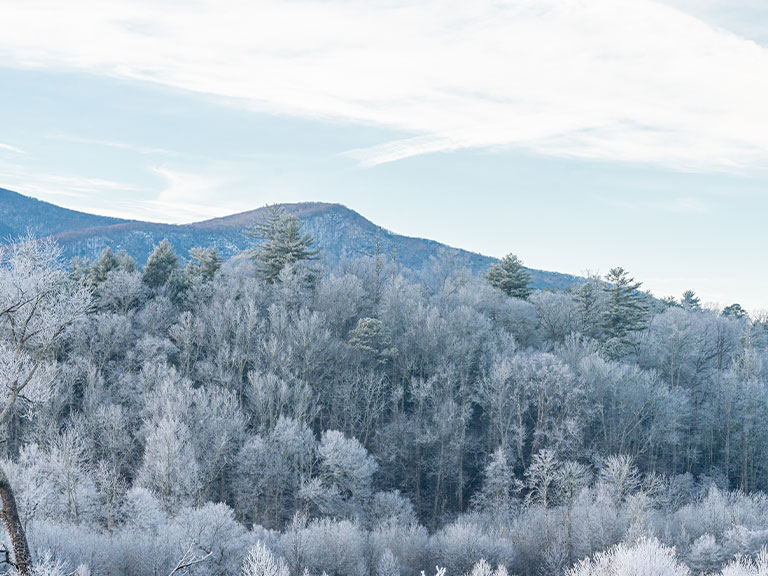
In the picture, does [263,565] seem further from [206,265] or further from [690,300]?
[690,300]

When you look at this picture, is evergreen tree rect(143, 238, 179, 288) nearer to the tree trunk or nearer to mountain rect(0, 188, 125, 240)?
the tree trunk

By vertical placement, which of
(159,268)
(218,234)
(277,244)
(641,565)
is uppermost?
(218,234)

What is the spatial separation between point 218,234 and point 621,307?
13933 cm

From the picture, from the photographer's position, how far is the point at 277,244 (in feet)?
198

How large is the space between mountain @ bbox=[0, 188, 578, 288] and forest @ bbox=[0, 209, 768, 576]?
73.6 meters

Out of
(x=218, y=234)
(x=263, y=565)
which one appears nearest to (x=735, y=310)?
(x=263, y=565)

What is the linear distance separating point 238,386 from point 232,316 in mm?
6002

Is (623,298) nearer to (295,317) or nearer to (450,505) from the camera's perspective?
(450,505)

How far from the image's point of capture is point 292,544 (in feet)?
111

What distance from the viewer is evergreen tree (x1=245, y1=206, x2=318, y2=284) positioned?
60344 millimetres

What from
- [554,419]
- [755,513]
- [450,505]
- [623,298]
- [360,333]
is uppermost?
[623,298]

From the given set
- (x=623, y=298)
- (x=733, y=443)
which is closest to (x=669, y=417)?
(x=733, y=443)

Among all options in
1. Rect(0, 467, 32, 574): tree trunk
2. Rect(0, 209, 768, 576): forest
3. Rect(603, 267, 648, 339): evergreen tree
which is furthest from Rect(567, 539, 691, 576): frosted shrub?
Rect(603, 267, 648, 339): evergreen tree

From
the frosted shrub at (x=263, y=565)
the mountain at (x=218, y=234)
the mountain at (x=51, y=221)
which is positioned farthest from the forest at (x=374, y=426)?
the mountain at (x=51, y=221)
